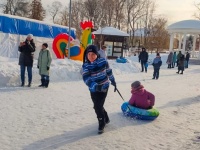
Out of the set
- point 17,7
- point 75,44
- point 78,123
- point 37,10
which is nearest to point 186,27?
point 75,44

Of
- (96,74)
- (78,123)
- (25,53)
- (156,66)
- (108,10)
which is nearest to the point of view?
(96,74)

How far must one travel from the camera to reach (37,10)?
54.0 meters

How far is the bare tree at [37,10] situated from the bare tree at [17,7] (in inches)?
74.5

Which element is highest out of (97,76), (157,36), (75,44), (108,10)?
(108,10)

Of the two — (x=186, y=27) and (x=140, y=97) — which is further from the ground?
(x=186, y=27)

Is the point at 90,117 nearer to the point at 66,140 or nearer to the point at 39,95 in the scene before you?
the point at 66,140

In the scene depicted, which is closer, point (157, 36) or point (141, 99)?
point (141, 99)

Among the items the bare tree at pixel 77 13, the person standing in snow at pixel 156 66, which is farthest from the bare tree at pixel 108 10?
the person standing in snow at pixel 156 66

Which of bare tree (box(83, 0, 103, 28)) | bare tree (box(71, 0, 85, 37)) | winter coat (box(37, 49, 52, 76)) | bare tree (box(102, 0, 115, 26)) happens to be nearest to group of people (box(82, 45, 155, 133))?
winter coat (box(37, 49, 52, 76))

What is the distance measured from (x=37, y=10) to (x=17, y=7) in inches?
192

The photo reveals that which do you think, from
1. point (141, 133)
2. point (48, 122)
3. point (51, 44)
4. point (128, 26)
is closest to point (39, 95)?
point (48, 122)

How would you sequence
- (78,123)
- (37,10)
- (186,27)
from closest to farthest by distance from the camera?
1. (78,123)
2. (186,27)
3. (37,10)

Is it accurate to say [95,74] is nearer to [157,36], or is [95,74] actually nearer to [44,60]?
[44,60]

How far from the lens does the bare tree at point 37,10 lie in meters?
53.3
